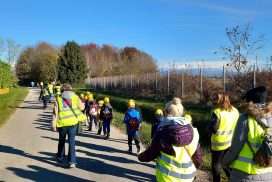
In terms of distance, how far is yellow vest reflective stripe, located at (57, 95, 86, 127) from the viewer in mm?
10594

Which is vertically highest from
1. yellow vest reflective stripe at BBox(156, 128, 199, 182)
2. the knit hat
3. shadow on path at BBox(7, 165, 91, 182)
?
the knit hat

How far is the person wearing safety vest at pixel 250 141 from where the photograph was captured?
4965 millimetres

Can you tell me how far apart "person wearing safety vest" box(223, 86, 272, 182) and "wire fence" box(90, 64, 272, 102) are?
519 inches

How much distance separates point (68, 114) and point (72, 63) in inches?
3019

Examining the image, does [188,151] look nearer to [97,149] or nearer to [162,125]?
[162,125]

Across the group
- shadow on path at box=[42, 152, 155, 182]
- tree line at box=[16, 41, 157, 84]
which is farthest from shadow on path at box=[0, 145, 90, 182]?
tree line at box=[16, 41, 157, 84]

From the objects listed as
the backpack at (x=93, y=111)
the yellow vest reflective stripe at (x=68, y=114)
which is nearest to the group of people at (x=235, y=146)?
the yellow vest reflective stripe at (x=68, y=114)

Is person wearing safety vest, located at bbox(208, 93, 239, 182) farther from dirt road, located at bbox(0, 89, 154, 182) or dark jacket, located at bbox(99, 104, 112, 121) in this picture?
dark jacket, located at bbox(99, 104, 112, 121)

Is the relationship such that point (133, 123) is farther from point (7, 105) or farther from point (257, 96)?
point (7, 105)

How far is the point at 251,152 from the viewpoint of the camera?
5020mm

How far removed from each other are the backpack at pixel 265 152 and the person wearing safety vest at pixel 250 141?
0.11 feet

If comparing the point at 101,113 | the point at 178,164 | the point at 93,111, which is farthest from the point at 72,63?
the point at 178,164

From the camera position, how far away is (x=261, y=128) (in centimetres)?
495

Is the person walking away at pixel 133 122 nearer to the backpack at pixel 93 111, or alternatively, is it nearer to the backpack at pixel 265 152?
the backpack at pixel 93 111
